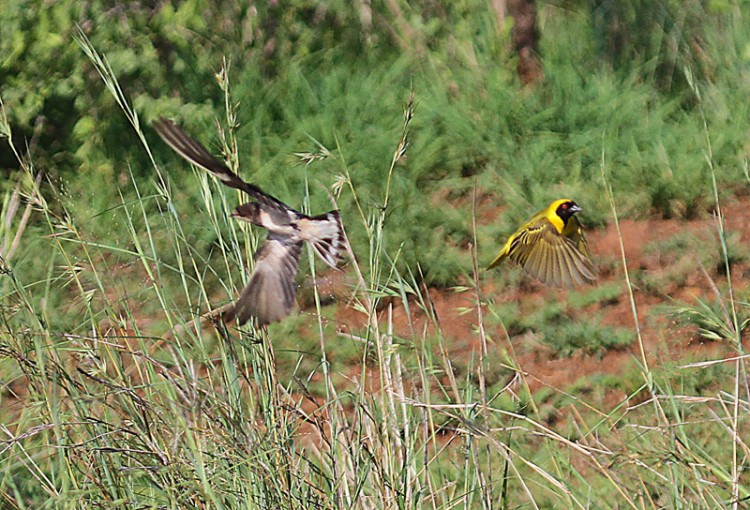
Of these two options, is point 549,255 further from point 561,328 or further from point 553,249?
point 561,328

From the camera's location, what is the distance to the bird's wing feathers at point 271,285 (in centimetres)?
229

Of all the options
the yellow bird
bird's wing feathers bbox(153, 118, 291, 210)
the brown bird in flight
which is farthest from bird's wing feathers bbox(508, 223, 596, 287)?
bird's wing feathers bbox(153, 118, 291, 210)

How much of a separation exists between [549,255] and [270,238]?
1.75m

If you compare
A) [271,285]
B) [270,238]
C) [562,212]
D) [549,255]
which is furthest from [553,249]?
[271,285]

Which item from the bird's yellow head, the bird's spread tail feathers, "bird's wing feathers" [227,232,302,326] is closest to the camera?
"bird's wing feathers" [227,232,302,326]

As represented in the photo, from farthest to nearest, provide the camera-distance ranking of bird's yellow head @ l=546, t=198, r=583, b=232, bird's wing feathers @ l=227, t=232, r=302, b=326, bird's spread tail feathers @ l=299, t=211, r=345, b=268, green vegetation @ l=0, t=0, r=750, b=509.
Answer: bird's yellow head @ l=546, t=198, r=583, b=232 < green vegetation @ l=0, t=0, r=750, b=509 < bird's spread tail feathers @ l=299, t=211, r=345, b=268 < bird's wing feathers @ l=227, t=232, r=302, b=326

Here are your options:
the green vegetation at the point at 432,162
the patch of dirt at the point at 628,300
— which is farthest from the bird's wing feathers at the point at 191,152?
the patch of dirt at the point at 628,300

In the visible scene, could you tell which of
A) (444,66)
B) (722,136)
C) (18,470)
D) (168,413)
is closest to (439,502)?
(168,413)

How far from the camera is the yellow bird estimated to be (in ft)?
14.2

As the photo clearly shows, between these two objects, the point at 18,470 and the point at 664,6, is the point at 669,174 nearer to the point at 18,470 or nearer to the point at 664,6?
the point at 664,6

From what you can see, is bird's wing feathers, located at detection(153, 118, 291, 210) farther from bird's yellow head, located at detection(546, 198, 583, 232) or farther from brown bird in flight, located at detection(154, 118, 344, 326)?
bird's yellow head, located at detection(546, 198, 583, 232)

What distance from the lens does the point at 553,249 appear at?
14.3 feet

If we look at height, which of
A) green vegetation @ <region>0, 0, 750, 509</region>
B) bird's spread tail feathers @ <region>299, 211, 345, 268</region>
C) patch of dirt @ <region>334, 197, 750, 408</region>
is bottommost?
patch of dirt @ <region>334, 197, 750, 408</region>

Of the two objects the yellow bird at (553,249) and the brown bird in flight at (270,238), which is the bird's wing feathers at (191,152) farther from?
the yellow bird at (553,249)
